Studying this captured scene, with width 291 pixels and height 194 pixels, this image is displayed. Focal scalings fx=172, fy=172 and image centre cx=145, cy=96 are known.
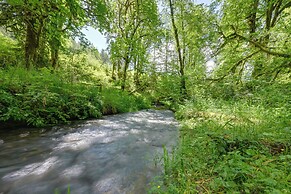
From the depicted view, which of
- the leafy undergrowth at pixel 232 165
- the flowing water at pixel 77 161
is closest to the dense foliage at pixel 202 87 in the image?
the leafy undergrowth at pixel 232 165

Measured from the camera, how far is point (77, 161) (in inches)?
104

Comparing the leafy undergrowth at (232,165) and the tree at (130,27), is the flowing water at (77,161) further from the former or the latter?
the tree at (130,27)

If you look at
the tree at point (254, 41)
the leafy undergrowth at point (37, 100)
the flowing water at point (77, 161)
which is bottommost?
the flowing water at point (77, 161)

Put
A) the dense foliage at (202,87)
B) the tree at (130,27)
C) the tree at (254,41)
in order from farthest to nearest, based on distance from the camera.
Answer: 1. the tree at (130,27)
2. the tree at (254,41)
3. the dense foliage at (202,87)

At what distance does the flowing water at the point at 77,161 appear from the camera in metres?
1.96

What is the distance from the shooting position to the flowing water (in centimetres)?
196

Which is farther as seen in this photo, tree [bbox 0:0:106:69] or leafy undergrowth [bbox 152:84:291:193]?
tree [bbox 0:0:106:69]

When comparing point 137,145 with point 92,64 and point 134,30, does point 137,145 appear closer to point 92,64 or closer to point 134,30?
point 134,30

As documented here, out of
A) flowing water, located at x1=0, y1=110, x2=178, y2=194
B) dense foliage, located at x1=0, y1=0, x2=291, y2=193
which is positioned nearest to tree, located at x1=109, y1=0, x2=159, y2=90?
dense foliage, located at x1=0, y1=0, x2=291, y2=193

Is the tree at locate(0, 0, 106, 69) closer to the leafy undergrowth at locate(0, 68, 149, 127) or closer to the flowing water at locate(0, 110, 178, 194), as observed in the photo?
the leafy undergrowth at locate(0, 68, 149, 127)

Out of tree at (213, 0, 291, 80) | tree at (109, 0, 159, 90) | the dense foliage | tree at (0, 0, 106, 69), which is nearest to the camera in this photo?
the dense foliage

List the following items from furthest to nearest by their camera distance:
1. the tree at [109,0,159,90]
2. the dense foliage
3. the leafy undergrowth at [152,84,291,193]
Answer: the tree at [109,0,159,90] → the dense foliage → the leafy undergrowth at [152,84,291,193]

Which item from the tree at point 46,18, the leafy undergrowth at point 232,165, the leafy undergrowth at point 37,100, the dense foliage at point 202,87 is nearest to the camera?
the leafy undergrowth at point 232,165

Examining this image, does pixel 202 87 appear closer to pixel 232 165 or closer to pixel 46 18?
pixel 232 165
